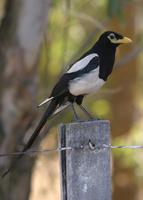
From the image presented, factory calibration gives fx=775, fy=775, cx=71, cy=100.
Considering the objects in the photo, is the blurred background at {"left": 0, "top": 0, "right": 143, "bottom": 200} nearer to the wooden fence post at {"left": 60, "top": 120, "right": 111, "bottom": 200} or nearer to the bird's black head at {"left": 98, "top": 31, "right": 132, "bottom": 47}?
the bird's black head at {"left": 98, "top": 31, "right": 132, "bottom": 47}

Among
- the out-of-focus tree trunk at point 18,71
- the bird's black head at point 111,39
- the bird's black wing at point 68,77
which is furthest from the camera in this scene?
the out-of-focus tree trunk at point 18,71

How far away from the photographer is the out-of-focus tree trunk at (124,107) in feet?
31.2

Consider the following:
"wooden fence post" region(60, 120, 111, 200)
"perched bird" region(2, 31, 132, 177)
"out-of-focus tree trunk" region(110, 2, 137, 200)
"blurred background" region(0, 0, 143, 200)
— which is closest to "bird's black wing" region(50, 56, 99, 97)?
"perched bird" region(2, 31, 132, 177)

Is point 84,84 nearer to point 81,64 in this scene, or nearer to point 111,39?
point 81,64

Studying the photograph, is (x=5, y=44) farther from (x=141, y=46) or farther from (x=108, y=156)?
(x=108, y=156)

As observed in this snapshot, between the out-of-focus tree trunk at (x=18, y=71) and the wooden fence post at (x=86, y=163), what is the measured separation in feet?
9.14

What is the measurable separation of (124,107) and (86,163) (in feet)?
20.5

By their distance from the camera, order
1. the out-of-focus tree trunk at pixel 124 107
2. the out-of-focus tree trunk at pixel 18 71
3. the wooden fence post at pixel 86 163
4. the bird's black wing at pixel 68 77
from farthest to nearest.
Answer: the out-of-focus tree trunk at pixel 124 107
the out-of-focus tree trunk at pixel 18 71
the bird's black wing at pixel 68 77
the wooden fence post at pixel 86 163

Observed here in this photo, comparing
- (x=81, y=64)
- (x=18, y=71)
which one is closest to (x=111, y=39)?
(x=81, y=64)

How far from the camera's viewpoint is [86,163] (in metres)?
3.47

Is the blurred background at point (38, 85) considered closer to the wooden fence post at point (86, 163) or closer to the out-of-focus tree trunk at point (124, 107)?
the out-of-focus tree trunk at point (124, 107)

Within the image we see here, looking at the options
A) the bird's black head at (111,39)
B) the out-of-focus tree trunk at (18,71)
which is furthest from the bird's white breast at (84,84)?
the out-of-focus tree trunk at (18,71)

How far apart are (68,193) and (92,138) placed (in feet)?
0.88

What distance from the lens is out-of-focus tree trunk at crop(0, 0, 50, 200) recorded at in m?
6.27
